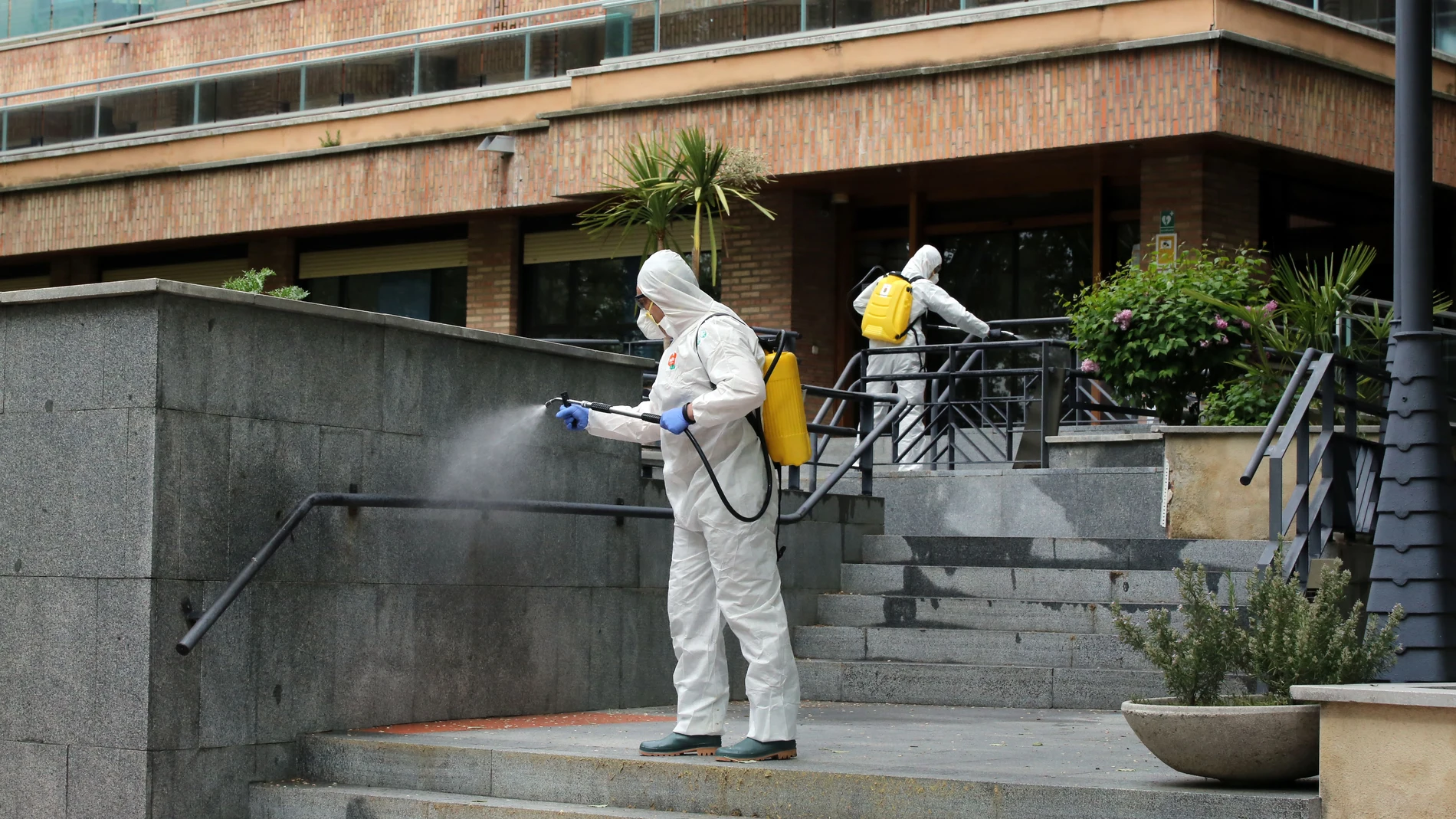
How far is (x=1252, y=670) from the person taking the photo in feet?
20.5

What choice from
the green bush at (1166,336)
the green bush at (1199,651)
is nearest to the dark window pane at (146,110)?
the green bush at (1166,336)

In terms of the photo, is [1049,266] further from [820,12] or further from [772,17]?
[772,17]

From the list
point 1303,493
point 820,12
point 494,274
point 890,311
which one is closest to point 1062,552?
point 1303,493

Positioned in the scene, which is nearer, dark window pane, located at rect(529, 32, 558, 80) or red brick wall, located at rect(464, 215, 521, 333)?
dark window pane, located at rect(529, 32, 558, 80)

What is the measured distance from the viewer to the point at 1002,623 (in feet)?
34.2

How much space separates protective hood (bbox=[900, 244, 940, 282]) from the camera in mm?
15086

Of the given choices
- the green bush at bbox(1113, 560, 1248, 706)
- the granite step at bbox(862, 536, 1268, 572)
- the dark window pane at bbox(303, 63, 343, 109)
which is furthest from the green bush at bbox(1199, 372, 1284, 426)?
the dark window pane at bbox(303, 63, 343, 109)

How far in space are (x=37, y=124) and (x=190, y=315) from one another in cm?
1983

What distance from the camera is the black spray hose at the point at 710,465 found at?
23.2ft

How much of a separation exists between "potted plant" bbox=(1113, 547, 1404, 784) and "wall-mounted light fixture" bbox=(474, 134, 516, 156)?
16283 millimetres

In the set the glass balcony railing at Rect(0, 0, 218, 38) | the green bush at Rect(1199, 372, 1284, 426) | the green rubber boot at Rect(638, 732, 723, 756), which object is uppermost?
the glass balcony railing at Rect(0, 0, 218, 38)

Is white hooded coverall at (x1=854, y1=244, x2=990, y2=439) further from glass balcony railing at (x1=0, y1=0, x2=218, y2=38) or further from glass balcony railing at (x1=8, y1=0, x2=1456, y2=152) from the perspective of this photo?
glass balcony railing at (x1=0, y1=0, x2=218, y2=38)

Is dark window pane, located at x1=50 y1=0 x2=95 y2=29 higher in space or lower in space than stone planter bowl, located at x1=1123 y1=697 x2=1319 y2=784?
higher

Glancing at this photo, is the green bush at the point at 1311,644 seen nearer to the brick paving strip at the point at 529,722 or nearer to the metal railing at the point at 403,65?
the brick paving strip at the point at 529,722
